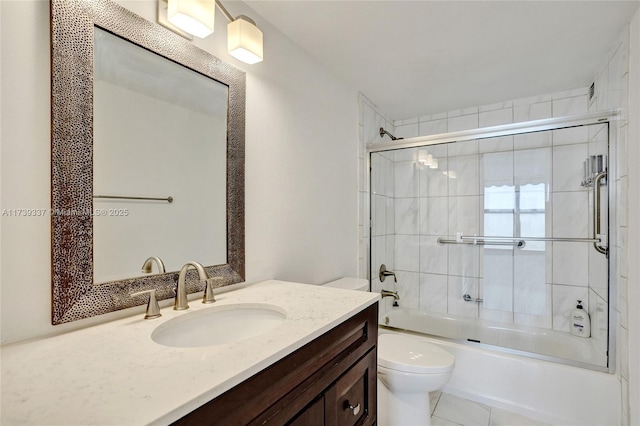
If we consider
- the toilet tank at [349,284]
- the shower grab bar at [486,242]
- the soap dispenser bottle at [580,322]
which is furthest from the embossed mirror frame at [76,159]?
the soap dispenser bottle at [580,322]

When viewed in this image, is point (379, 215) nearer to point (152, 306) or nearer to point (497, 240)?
point (497, 240)

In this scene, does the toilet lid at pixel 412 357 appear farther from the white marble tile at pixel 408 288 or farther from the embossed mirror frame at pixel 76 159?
the embossed mirror frame at pixel 76 159

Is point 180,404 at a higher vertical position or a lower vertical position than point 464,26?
lower

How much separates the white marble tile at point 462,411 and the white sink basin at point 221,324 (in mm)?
1495

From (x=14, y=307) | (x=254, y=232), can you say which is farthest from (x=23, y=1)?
(x=254, y=232)

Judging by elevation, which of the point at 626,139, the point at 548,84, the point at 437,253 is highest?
the point at 548,84

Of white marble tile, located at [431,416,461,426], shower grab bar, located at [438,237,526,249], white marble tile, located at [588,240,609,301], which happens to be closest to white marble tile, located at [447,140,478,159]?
shower grab bar, located at [438,237,526,249]

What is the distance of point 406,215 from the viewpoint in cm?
295

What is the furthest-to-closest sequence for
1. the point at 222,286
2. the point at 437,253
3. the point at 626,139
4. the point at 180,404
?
the point at 437,253 → the point at 626,139 → the point at 222,286 → the point at 180,404

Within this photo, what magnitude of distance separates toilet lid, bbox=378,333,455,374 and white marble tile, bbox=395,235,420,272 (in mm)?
1076

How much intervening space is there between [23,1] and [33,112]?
0.29 metres

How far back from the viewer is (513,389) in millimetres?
1961

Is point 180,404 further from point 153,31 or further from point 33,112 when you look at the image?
point 153,31

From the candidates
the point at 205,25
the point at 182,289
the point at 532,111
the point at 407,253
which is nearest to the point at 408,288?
the point at 407,253
